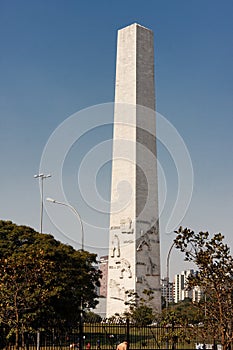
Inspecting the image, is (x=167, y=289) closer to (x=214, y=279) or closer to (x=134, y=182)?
(x=134, y=182)

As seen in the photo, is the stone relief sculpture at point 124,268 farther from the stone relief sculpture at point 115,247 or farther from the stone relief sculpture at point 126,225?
→ the stone relief sculpture at point 126,225

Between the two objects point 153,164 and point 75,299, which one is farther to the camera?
point 153,164

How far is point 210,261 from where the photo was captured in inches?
550

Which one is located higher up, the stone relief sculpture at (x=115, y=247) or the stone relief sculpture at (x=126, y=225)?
the stone relief sculpture at (x=126, y=225)

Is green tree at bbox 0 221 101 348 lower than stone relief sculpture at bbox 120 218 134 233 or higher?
lower

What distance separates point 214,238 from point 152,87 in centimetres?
2550

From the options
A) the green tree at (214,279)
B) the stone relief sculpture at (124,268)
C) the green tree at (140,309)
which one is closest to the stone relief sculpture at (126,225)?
the stone relief sculpture at (124,268)

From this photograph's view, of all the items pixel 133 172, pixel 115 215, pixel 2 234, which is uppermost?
pixel 133 172

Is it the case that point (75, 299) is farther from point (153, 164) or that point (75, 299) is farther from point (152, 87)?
point (152, 87)

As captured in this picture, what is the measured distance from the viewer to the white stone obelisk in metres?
37.1

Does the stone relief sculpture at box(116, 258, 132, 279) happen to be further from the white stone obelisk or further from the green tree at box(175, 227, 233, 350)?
the green tree at box(175, 227, 233, 350)

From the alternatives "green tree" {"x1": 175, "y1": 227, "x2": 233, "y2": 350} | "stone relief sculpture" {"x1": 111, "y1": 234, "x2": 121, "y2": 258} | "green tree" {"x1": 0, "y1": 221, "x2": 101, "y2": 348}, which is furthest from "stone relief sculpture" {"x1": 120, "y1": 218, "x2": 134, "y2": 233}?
"green tree" {"x1": 175, "y1": 227, "x2": 233, "y2": 350}

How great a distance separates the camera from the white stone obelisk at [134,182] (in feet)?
122

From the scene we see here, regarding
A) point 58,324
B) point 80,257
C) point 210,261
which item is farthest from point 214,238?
point 80,257
